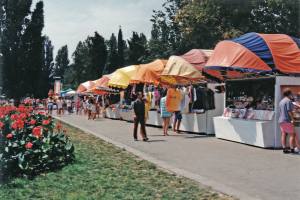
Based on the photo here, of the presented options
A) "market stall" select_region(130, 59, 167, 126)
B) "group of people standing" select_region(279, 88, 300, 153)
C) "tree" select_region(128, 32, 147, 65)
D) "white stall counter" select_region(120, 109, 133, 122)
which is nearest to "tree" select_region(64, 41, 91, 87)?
"tree" select_region(128, 32, 147, 65)

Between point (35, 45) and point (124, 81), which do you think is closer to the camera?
point (124, 81)

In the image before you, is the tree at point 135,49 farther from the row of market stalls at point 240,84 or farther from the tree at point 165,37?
the row of market stalls at point 240,84

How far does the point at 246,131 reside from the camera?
14.5 m

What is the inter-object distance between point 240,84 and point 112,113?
18.4 metres

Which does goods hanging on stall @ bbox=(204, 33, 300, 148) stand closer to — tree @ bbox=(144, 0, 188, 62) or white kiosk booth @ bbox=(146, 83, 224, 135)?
white kiosk booth @ bbox=(146, 83, 224, 135)

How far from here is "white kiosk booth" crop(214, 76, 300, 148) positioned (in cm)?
1358

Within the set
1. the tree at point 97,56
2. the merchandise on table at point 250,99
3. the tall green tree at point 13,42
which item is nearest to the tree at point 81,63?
the tree at point 97,56

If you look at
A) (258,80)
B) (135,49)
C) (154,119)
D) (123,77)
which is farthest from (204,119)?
(135,49)

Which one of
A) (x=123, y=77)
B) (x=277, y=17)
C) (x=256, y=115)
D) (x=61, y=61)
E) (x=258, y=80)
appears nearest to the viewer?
(x=256, y=115)

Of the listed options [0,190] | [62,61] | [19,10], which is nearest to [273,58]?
[0,190]

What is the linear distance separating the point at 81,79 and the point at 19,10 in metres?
37.6

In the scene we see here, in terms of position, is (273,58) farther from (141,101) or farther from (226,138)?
(141,101)

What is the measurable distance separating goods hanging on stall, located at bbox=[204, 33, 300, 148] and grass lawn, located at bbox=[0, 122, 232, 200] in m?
4.88

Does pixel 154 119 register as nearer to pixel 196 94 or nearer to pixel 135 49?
pixel 196 94
